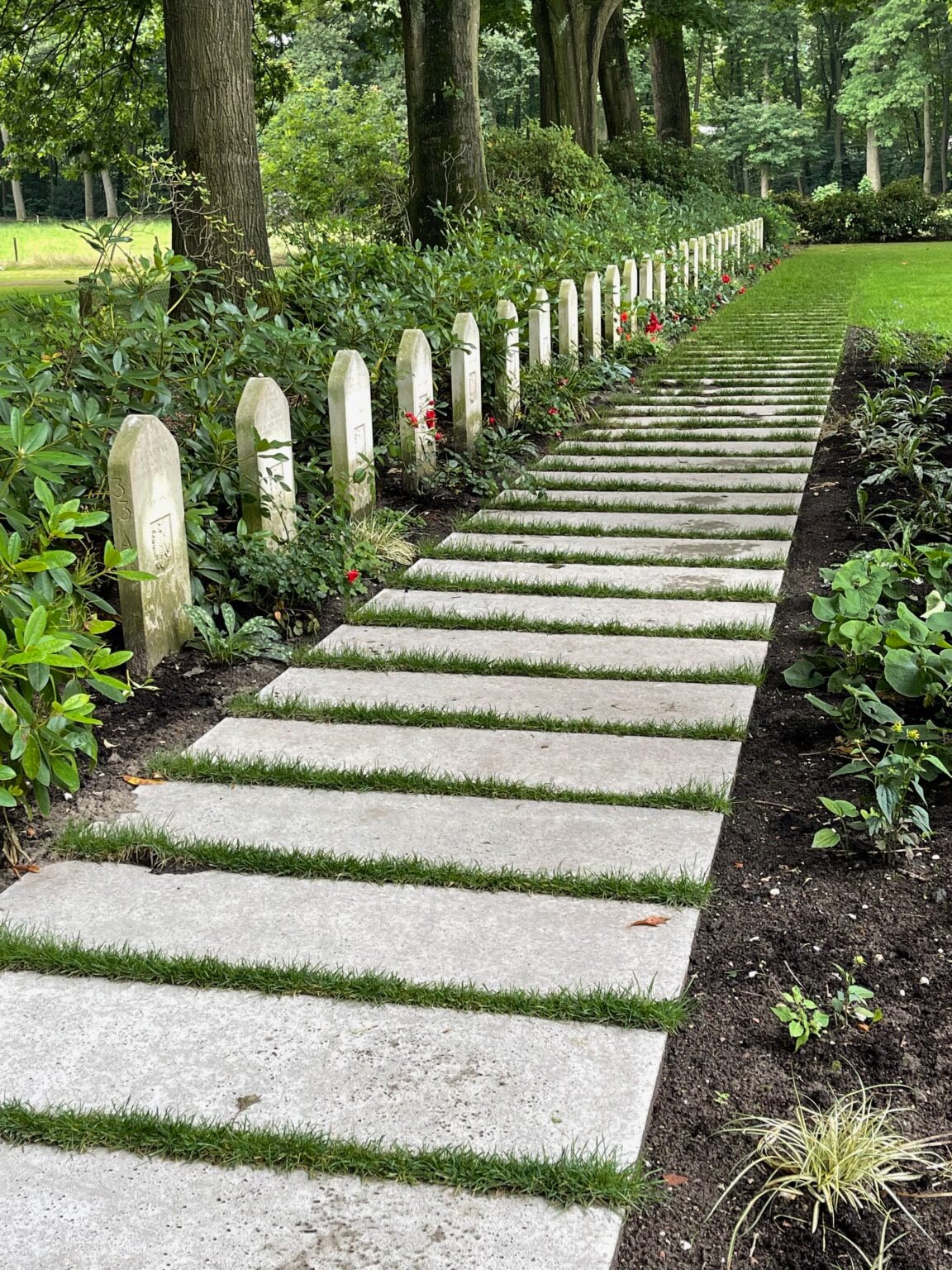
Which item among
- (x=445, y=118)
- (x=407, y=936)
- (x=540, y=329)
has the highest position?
(x=445, y=118)

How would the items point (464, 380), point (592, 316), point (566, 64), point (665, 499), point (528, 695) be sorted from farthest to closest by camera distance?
point (566, 64) < point (592, 316) < point (464, 380) < point (665, 499) < point (528, 695)

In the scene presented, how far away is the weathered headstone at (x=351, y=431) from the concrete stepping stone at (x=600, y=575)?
467 millimetres

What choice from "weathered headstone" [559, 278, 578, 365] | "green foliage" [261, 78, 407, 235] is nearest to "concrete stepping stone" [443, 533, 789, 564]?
"weathered headstone" [559, 278, 578, 365]

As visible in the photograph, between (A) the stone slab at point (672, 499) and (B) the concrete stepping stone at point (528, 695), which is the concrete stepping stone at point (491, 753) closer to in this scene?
(B) the concrete stepping stone at point (528, 695)

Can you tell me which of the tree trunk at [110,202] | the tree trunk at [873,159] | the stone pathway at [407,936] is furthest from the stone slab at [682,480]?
the tree trunk at [873,159]

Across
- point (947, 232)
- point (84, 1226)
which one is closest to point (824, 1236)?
point (84, 1226)

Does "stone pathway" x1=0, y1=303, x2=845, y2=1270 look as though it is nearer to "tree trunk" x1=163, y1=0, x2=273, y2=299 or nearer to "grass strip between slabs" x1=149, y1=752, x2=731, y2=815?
"grass strip between slabs" x1=149, y1=752, x2=731, y2=815

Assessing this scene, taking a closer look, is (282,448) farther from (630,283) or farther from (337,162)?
(337,162)

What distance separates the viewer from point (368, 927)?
2.75m

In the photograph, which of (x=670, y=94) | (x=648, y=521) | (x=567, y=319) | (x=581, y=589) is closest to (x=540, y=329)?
(x=567, y=319)

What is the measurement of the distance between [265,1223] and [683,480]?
18.7ft

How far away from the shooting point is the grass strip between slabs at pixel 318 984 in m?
2.42

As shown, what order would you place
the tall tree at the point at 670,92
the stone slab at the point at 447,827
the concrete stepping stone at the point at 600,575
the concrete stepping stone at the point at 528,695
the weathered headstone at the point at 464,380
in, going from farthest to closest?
the tall tree at the point at 670,92
the weathered headstone at the point at 464,380
the concrete stepping stone at the point at 600,575
the concrete stepping stone at the point at 528,695
the stone slab at the point at 447,827

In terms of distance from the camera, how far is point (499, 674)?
14.2ft
